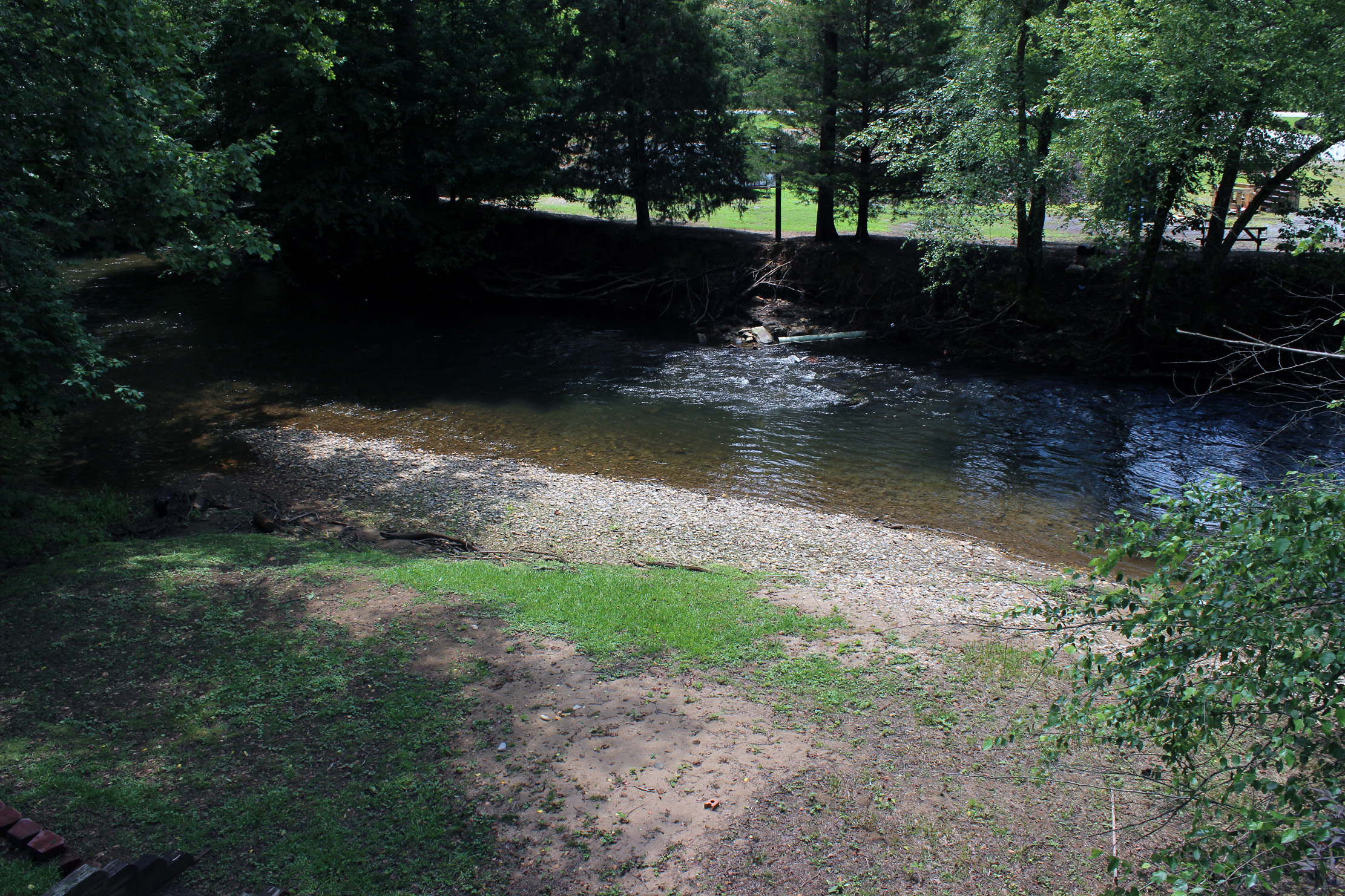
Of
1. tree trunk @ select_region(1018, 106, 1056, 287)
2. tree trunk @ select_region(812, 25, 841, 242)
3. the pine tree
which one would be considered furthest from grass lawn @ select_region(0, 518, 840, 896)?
the pine tree

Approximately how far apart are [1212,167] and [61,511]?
20094 mm

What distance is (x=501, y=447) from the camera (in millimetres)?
15930

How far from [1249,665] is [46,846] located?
6.18 meters

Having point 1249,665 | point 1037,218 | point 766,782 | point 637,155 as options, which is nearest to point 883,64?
point 1037,218

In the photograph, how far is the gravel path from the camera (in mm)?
9891

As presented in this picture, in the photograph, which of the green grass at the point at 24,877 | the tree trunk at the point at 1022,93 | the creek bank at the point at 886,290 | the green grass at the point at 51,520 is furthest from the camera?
the creek bank at the point at 886,290

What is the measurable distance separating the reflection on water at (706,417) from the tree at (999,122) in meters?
4.15

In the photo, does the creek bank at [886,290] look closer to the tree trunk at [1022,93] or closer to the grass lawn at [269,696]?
the tree trunk at [1022,93]

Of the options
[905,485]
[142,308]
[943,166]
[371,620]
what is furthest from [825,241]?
[142,308]

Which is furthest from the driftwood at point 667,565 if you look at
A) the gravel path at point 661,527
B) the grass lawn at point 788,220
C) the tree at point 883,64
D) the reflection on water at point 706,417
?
the grass lawn at point 788,220

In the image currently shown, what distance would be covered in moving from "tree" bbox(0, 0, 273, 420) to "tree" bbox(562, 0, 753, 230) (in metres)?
14.1

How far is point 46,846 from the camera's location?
456 centimetres

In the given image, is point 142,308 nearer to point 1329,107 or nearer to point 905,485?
point 905,485

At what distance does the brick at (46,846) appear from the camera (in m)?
4.54
